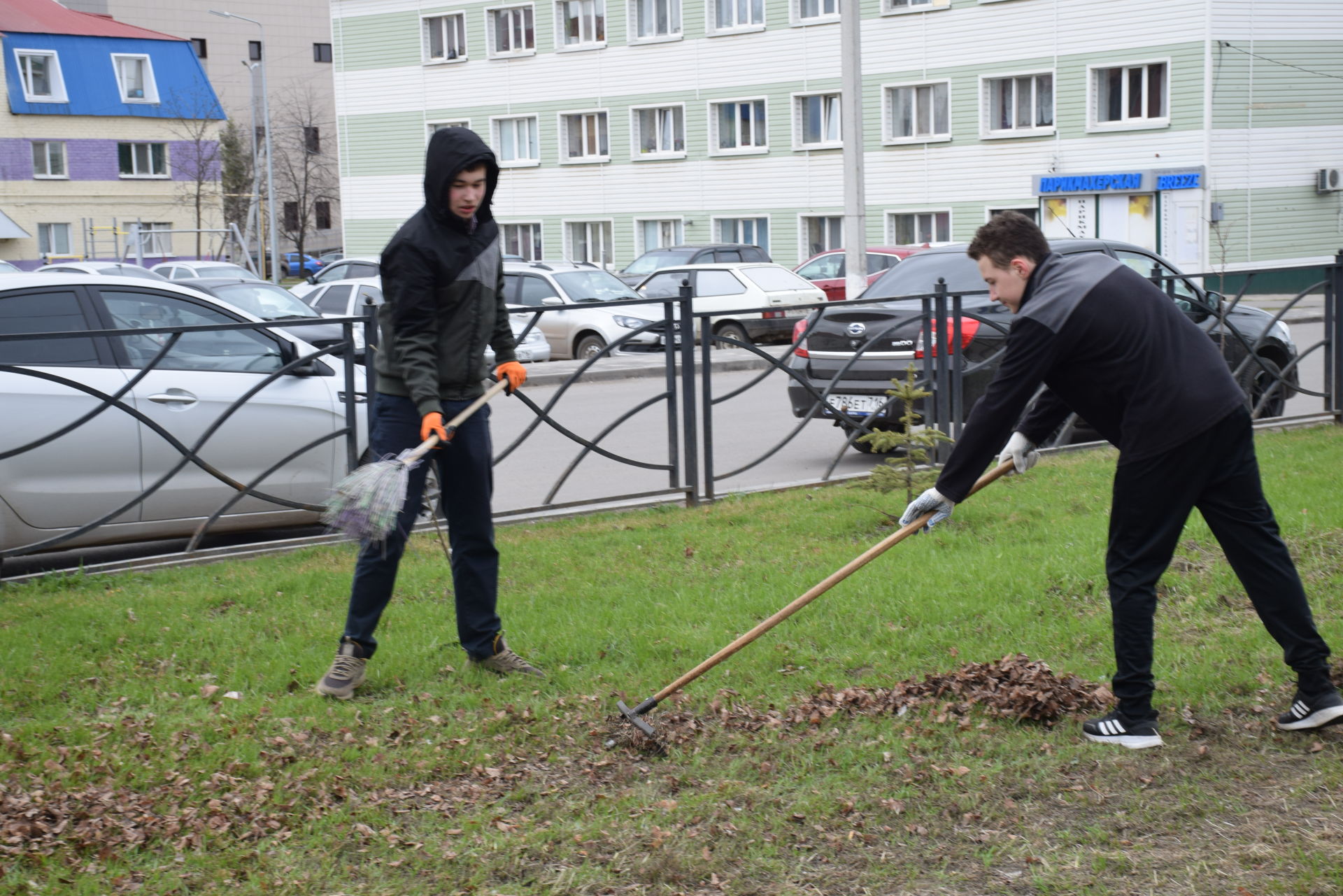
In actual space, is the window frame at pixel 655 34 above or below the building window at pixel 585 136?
above

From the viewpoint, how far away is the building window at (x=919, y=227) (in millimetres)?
35312

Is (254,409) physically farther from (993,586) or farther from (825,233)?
(825,233)

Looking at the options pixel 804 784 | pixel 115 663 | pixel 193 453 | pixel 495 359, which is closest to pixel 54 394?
pixel 193 453

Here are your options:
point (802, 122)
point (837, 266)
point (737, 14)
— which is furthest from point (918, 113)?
point (837, 266)

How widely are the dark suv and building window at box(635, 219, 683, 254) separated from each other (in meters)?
10.9

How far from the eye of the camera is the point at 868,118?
36.6m

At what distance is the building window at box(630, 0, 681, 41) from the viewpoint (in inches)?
1548

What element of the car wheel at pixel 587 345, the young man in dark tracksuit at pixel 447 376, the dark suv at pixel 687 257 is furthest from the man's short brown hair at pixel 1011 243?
the dark suv at pixel 687 257

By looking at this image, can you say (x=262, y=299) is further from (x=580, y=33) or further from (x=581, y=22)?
(x=580, y=33)

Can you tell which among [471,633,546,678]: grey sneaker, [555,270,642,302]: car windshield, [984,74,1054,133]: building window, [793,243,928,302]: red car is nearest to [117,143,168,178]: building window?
[984,74,1054,133]: building window

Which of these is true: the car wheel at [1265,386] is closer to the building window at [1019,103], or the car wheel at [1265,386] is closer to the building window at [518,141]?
the building window at [1019,103]

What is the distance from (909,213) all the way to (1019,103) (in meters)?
3.98

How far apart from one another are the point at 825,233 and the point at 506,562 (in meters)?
31.6

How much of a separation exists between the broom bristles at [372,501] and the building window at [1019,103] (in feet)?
103
